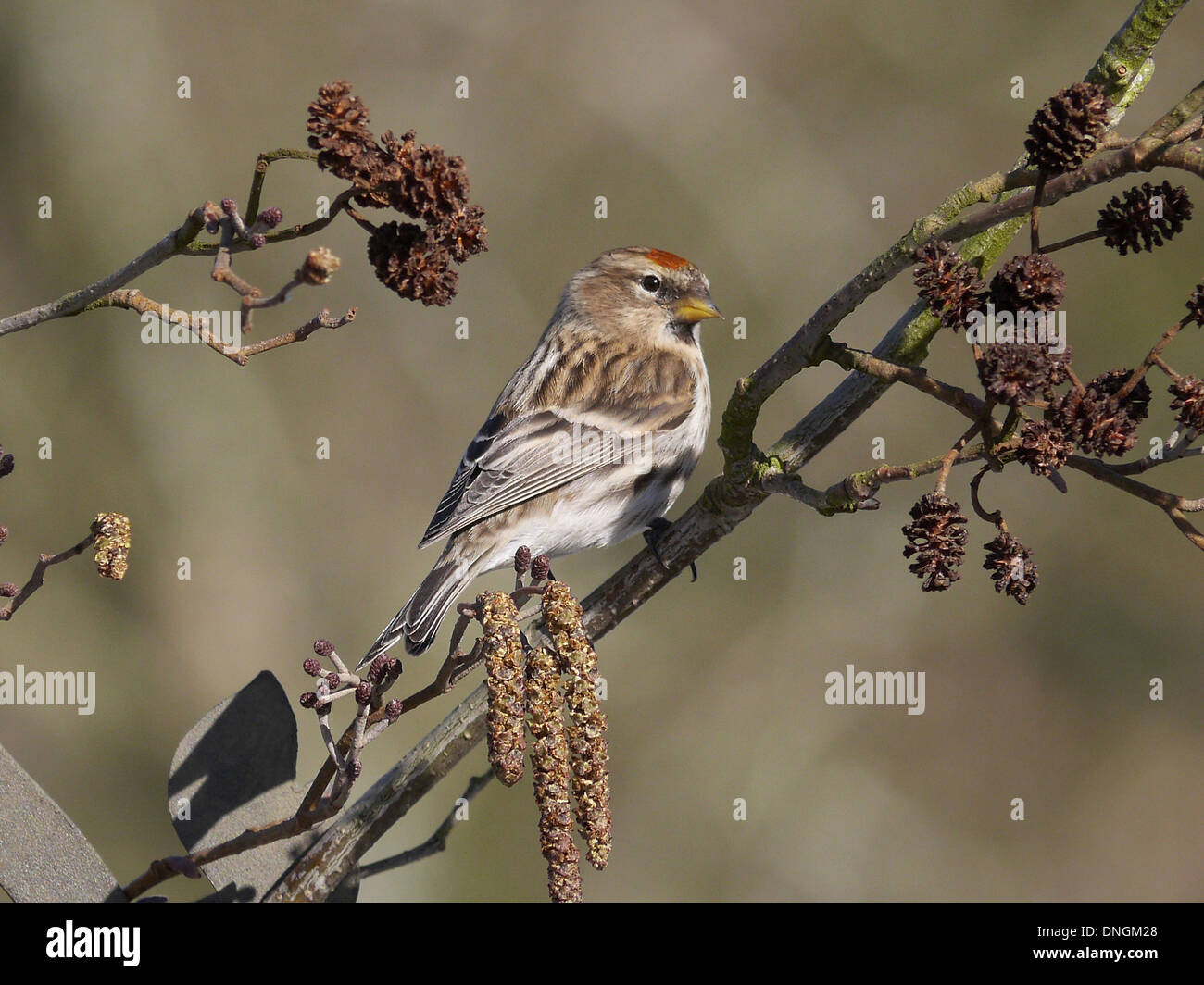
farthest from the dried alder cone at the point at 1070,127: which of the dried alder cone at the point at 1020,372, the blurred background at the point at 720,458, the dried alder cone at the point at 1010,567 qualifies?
the blurred background at the point at 720,458

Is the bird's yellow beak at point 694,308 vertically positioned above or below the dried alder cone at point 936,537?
above

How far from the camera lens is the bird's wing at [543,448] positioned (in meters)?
3.81

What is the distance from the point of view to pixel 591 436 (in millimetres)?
3994

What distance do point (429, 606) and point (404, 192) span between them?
210 centimetres

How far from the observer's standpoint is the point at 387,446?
5664 mm

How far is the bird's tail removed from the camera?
332 cm

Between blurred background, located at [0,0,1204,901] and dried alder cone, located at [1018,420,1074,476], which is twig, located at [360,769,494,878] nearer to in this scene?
dried alder cone, located at [1018,420,1074,476]

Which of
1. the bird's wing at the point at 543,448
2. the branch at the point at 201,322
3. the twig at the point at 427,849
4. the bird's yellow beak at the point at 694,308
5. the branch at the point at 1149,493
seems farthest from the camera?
the bird's yellow beak at the point at 694,308

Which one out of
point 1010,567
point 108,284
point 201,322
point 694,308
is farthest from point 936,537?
point 694,308

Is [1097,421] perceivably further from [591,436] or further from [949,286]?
[591,436]

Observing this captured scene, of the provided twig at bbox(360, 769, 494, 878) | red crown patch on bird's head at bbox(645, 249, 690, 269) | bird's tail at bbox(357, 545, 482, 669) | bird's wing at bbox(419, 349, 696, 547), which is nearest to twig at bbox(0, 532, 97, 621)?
twig at bbox(360, 769, 494, 878)

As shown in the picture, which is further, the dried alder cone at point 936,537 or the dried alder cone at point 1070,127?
the dried alder cone at point 936,537

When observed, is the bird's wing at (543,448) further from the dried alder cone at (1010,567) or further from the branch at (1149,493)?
the branch at (1149,493)

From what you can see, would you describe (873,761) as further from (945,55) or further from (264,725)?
(264,725)
